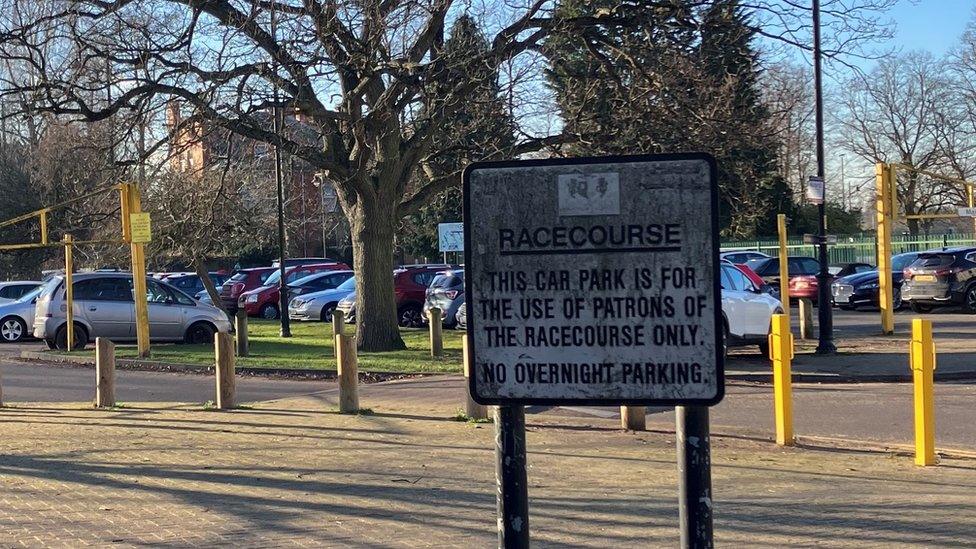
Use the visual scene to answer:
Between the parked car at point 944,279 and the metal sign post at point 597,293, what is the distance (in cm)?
2748

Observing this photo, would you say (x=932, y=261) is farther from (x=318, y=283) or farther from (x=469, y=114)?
(x=318, y=283)

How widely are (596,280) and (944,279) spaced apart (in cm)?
2759

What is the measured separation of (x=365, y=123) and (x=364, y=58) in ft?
5.84

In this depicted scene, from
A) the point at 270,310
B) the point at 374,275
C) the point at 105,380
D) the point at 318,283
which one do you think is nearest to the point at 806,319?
the point at 374,275

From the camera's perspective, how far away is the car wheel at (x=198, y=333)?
2430cm

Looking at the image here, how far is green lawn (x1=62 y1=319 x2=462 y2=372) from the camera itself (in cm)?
1852

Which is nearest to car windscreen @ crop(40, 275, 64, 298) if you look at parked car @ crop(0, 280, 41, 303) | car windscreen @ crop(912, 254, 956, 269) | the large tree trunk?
parked car @ crop(0, 280, 41, 303)

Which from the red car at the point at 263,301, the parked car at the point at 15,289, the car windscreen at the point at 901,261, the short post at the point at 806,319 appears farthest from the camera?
the red car at the point at 263,301

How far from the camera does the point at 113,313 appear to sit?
78.6ft

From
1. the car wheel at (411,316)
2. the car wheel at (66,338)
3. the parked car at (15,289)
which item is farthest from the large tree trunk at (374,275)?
the parked car at (15,289)

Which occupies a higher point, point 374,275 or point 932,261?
point 374,275

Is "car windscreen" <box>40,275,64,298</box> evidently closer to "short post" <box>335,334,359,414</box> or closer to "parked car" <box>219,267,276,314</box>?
"short post" <box>335,334,359,414</box>

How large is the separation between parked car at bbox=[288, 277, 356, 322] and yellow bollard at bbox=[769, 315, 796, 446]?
73.4ft

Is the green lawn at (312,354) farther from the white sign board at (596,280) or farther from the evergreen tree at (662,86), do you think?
the white sign board at (596,280)
